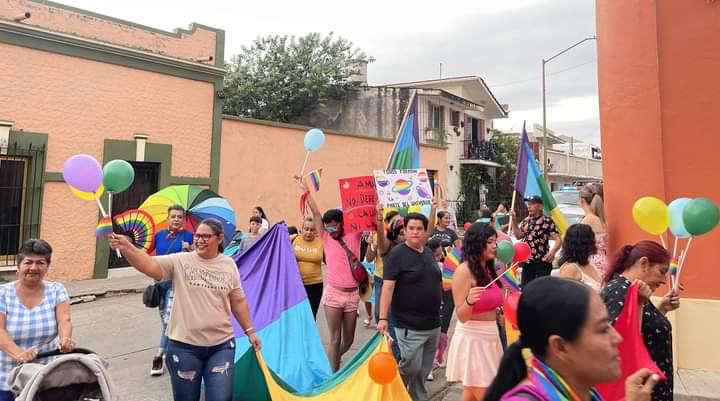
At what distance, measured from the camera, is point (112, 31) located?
35.6 feet

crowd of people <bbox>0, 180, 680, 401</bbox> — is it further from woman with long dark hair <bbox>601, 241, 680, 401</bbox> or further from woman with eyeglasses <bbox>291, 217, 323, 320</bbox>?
woman with eyeglasses <bbox>291, 217, 323, 320</bbox>

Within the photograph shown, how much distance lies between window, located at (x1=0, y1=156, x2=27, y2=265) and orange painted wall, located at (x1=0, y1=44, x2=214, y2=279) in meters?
0.46

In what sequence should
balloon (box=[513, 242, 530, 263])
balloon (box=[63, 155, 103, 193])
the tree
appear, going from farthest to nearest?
the tree < balloon (box=[513, 242, 530, 263]) < balloon (box=[63, 155, 103, 193])

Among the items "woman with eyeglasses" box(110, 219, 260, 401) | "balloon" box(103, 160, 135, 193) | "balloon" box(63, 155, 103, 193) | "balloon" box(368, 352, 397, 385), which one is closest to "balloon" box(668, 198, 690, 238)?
"balloon" box(368, 352, 397, 385)

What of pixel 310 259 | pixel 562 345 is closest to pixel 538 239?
pixel 310 259

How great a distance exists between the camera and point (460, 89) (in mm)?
25547

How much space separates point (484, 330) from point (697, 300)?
2740 millimetres

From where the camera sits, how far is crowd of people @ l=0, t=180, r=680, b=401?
140 cm

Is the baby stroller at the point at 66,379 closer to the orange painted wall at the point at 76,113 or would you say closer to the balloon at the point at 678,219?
the balloon at the point at 678,219

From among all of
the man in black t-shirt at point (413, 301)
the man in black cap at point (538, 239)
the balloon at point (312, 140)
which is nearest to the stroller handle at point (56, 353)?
the man in black t-shirt at point (413, 301)

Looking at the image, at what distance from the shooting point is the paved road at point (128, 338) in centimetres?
467

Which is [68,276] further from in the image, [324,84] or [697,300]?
[324,84]

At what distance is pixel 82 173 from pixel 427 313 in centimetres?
268

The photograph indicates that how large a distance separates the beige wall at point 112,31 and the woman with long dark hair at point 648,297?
1165 centimetres
